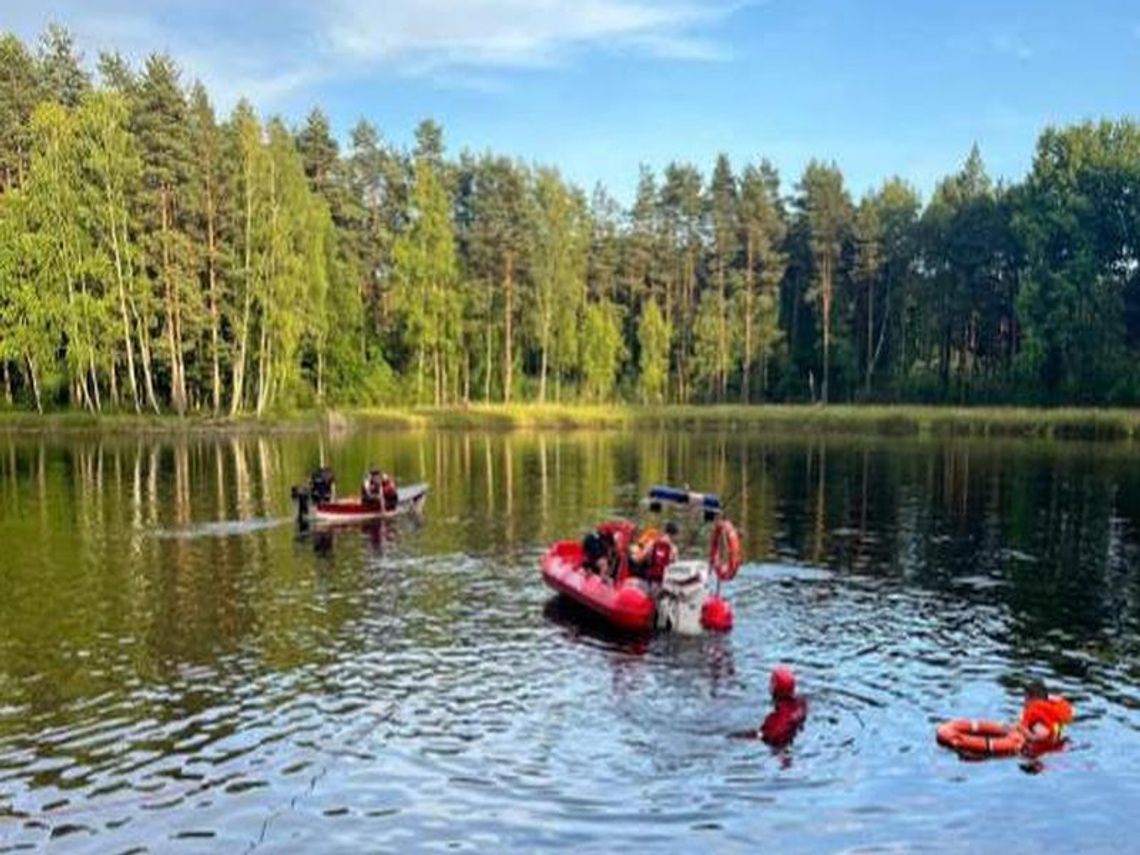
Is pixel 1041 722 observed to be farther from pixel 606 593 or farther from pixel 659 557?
pixel 659 557

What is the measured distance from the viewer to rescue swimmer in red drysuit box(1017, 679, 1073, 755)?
16.0 metres

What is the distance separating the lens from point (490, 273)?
102 meters

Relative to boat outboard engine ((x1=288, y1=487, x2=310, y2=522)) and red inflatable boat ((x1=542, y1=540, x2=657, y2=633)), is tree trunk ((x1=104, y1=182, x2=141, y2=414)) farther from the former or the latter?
red inflatable boat ((x1=542, y1=540, x2=657, y2=633))

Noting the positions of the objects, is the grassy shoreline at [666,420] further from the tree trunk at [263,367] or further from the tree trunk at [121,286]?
the tree trunk at [121,286]

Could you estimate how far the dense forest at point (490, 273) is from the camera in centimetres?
8100

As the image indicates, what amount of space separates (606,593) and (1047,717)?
30.4 ft

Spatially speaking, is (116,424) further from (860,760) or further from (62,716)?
(860,760)

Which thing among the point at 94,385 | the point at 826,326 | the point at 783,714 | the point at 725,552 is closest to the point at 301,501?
the point at 725,552

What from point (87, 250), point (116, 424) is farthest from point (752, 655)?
point (87, 250)

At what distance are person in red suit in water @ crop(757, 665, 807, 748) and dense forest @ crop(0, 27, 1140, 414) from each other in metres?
69.4

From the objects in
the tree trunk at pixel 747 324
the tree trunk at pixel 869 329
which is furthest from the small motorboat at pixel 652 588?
the tree trunk at pixel 869 329

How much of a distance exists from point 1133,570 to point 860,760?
61.2 ft

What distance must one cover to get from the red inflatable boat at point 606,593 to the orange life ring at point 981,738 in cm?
729

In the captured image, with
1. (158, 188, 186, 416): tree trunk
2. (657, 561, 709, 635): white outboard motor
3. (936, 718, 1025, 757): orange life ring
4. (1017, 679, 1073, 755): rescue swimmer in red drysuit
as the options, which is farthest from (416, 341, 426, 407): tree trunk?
(1017, 679, 1073, 755): rescue swimmer in red drysuit
